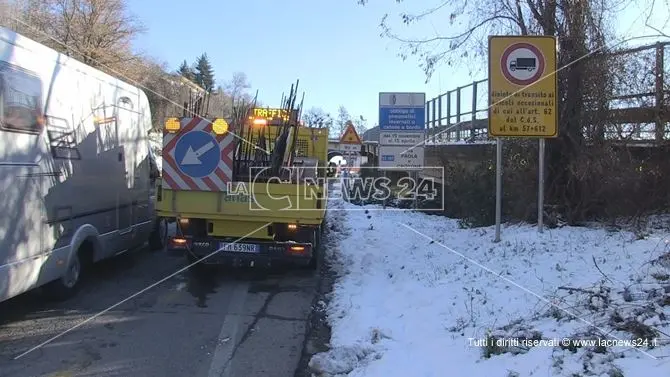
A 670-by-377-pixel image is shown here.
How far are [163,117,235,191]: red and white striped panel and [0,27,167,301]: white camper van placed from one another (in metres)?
0.93

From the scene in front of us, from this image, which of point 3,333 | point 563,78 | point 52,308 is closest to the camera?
point 3,333

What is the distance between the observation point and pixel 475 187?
1377 centimetres

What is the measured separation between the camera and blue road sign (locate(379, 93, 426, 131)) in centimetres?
1794

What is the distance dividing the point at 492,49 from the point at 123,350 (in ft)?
23.8

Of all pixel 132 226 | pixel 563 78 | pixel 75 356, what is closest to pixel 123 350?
pixel 75 356

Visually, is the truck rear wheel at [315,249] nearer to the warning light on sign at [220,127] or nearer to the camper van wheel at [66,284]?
the warning light on sign at [220,127]

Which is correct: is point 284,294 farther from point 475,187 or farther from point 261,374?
point 475,187

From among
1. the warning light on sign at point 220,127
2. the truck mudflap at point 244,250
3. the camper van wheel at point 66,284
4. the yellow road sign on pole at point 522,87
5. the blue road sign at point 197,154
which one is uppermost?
the yellow road sign on pole at point 522,87

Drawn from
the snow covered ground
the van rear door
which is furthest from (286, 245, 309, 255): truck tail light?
the van rear door

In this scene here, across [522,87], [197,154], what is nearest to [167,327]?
[197,154]

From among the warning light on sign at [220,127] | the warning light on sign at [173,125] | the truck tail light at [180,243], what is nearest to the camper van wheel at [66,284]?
the truck tail light at [180,243]

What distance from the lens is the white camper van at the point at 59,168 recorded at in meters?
6.07

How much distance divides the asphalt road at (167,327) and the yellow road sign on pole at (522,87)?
4133mm
